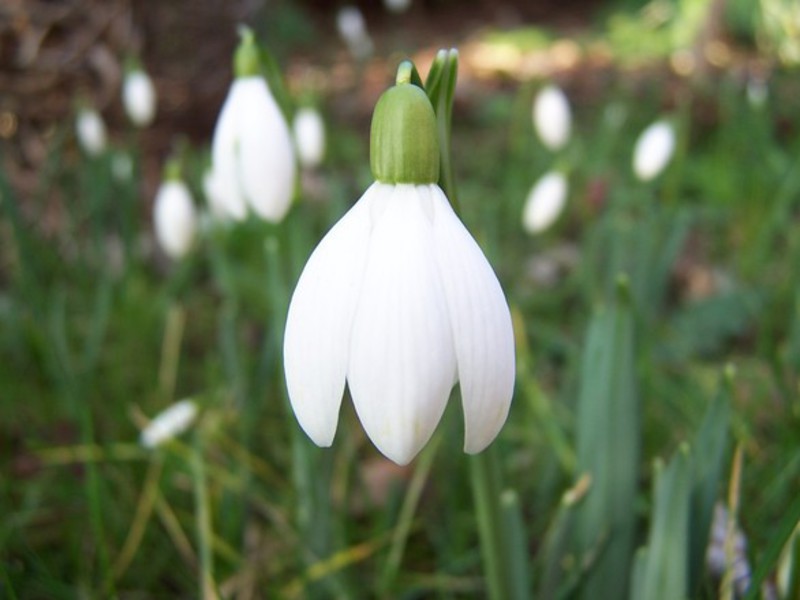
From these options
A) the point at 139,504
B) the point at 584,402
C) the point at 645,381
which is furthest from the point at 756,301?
the point at 139,504

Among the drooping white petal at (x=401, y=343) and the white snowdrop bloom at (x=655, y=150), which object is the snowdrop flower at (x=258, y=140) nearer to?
the drooping white petal at (x=401, y=343)

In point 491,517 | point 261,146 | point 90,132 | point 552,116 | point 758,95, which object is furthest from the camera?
point 758,95

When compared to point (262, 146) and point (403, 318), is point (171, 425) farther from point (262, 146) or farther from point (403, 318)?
point (403, 318)

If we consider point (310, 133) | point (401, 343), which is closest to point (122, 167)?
point (310, 133)

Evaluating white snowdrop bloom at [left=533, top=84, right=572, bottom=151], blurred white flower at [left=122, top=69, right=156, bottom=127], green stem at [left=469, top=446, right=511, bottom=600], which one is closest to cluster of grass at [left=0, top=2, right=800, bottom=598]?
green stem at [left=469, top=446, right=511, bottom=600]

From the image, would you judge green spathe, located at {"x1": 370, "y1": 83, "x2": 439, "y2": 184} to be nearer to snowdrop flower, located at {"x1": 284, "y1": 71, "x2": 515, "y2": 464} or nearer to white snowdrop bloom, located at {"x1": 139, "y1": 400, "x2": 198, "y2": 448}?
snowdrop flower, located at {"x1": 284, "y1": 71, "x2": 515, "y2": 464}

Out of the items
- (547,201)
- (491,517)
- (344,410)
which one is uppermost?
(547,201)
